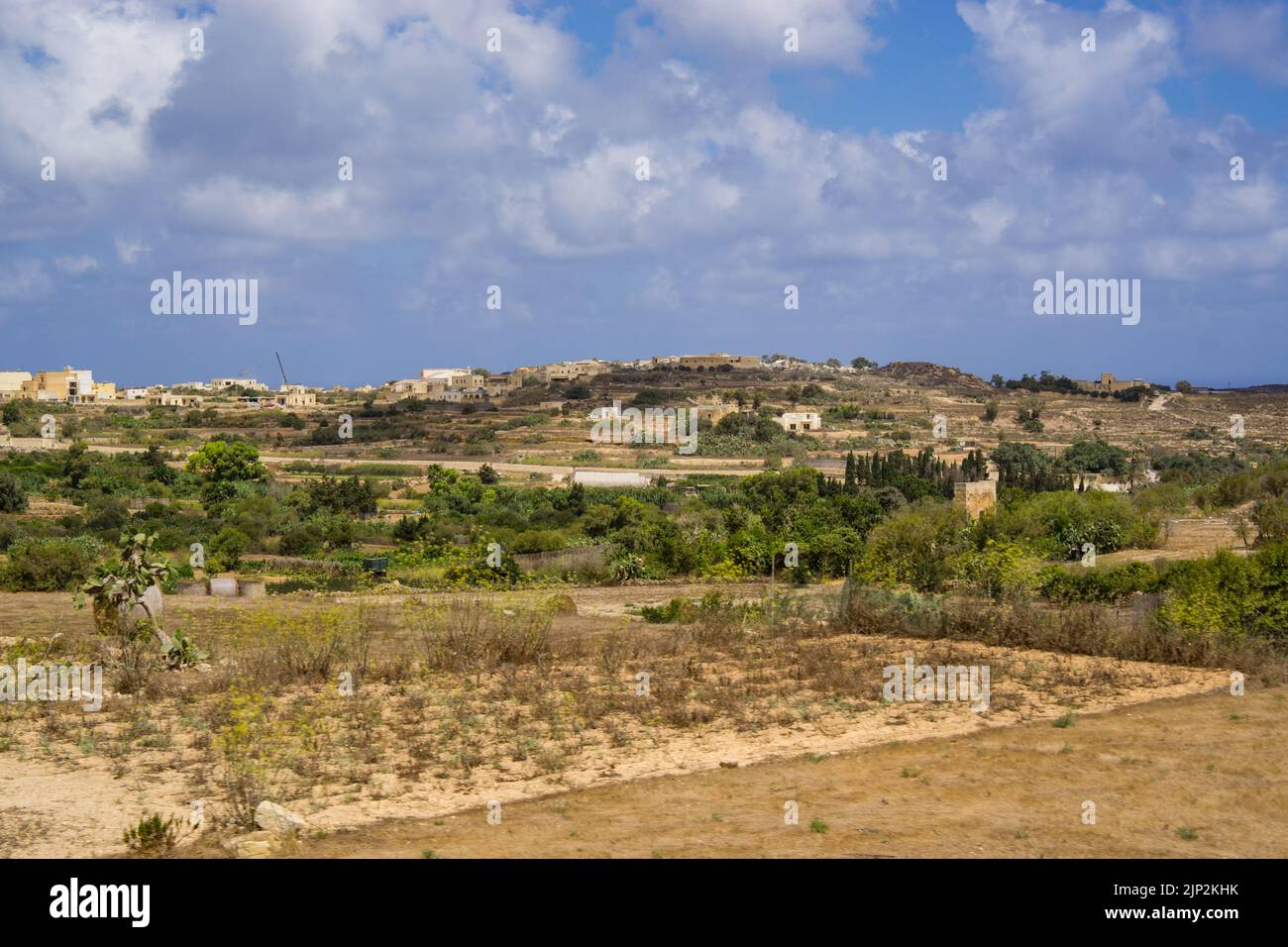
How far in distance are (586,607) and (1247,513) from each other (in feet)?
56.0

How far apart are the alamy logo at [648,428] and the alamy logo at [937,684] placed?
55223 mm

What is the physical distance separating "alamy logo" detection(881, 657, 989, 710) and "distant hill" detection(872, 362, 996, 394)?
9716 centimetres

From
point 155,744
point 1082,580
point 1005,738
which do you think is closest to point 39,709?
point 155,744

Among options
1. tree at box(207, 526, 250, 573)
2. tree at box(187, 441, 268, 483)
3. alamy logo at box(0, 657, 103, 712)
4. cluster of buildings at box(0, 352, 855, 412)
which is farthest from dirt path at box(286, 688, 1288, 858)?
cluster of buildings at box(0, 352, 855, 412)

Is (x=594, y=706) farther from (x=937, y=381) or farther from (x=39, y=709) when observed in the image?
(x=937, y=381)

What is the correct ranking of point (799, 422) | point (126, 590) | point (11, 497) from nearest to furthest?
point (126, 590), point (11, 497), point (799, 422)

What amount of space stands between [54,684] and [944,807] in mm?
8637

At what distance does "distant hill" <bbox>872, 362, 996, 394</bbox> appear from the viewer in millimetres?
112312

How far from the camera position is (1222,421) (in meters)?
73.8
